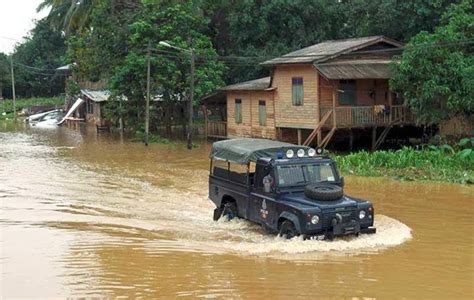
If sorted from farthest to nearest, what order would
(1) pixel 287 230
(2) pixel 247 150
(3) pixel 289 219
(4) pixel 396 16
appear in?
(4) pixel 396 16
(2) pixel 247 150
(1) pixel 287 230
(3) pixel 289 219

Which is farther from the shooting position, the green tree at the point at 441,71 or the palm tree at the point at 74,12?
the palm tree at the point at 74,12

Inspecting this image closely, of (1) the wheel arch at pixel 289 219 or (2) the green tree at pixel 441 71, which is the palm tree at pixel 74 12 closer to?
(2) the green tree at pixel 441 71

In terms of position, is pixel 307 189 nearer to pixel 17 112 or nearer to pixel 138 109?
pixel 138 109

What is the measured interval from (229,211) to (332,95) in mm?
16844

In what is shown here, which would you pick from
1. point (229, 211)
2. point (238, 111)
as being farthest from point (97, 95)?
point (229, 211)

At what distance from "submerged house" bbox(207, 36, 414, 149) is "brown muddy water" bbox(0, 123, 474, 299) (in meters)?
8.33

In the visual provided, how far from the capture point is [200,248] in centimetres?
1204

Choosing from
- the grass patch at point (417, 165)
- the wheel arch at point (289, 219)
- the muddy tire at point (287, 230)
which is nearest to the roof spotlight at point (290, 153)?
the wheel arch at point (289, 219)

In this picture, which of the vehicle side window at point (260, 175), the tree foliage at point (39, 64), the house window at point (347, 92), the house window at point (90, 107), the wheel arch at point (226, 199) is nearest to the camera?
the vehicle side window at point (260, 175)

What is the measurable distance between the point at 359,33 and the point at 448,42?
14482mm

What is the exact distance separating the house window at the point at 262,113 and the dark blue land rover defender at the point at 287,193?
62.0 feet

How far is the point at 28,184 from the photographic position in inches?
818

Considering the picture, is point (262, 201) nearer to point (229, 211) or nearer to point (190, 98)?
point (229, 211)

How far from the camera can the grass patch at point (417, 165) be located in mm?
21406
